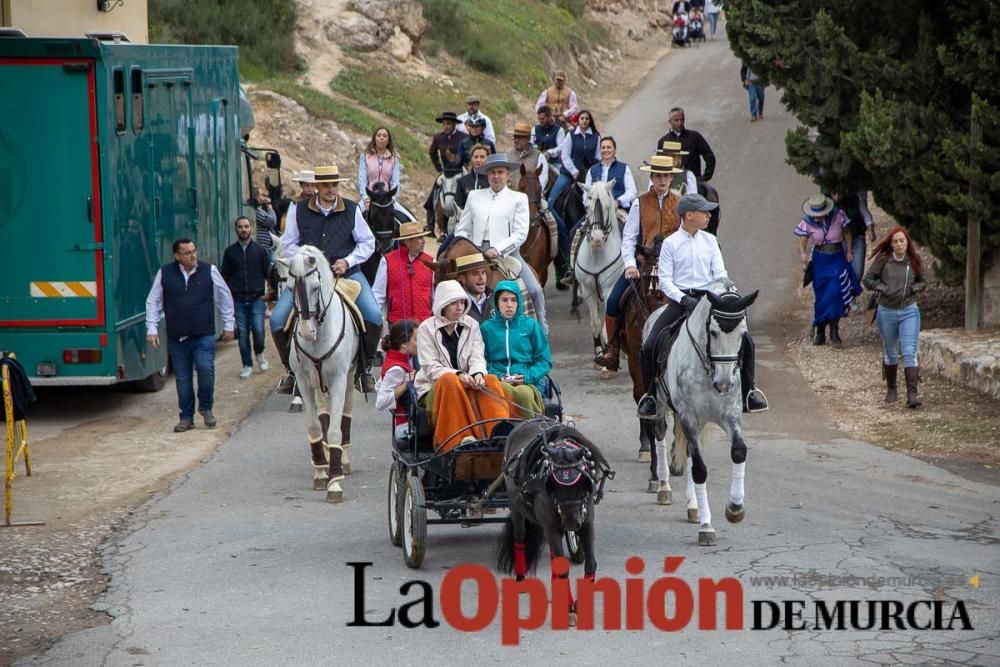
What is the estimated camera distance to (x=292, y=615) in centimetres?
917

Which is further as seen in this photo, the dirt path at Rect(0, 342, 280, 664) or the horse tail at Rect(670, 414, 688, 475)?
the horse tail at Rect(670, 414, 688, 475)

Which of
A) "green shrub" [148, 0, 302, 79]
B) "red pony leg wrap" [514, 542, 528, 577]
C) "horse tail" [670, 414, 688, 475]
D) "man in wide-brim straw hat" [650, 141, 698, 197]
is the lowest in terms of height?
"red pony leg wrap" [514, 542, 528, 577]

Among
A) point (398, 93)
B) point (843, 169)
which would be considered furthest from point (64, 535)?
point (398, 93)

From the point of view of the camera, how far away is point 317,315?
1246cm

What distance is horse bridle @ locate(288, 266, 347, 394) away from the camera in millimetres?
12258

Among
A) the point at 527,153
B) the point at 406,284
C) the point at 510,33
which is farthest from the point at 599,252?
the point at 510,33

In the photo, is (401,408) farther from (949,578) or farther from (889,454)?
(889,454)

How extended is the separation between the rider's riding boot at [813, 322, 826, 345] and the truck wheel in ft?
29.2

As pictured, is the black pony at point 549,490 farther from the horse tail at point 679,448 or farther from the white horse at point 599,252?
the white horse at point 599,252

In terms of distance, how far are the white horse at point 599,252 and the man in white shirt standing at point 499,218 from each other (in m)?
2.32

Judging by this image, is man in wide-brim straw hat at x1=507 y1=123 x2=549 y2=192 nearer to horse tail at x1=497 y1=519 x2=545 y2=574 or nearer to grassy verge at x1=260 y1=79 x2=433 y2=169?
grassy verge at x1=260 y1=79 x2=433 y2=169

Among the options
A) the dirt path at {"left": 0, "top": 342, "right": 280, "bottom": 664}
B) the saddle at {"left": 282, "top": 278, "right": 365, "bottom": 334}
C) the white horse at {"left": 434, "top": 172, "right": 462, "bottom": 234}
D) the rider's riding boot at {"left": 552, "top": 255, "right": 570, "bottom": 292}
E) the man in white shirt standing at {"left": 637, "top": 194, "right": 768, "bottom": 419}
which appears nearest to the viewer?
the dirt path at {"left": 0, "top": 342, "right": 280, "bottom": 664}

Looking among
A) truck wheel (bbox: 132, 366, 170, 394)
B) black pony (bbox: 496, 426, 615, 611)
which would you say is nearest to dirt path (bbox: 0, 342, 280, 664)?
truck wheel (bbox: 132, 366, 170, 394)

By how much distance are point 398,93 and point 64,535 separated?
81.1 feet
